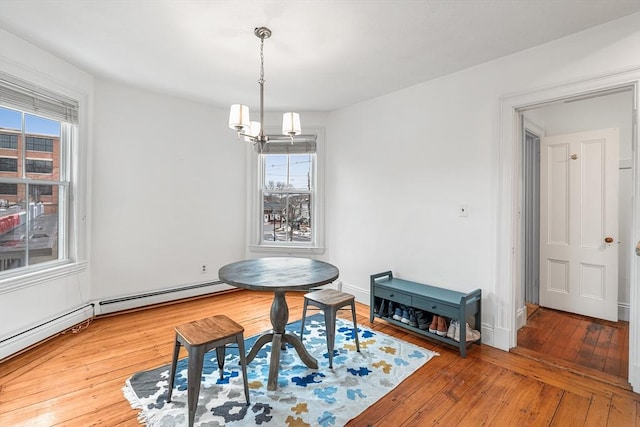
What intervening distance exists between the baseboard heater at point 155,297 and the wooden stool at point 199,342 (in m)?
1.99

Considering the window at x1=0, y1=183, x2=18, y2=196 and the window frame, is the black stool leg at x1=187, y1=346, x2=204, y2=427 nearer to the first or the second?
the window at x1=0, y1=183, x2=18, y2=196

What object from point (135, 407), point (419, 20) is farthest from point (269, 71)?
point (135, 407)

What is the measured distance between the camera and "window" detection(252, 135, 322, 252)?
432cm

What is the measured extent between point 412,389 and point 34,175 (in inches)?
140

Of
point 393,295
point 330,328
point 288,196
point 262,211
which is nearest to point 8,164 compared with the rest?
point 262,211

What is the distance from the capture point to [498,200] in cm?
267

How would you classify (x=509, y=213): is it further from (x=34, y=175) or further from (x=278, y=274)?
(x=34, y=175)

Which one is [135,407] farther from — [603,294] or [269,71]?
[603,294]

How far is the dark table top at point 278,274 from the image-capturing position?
192 centimetres

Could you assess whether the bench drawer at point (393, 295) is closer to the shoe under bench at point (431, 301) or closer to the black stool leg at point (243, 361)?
the shoe under bench at point (431, 301)

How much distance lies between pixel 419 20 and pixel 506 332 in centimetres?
257

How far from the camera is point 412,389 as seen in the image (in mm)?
2102

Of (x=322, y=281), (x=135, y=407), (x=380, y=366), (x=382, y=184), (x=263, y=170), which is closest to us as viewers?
(x=135, y=407)

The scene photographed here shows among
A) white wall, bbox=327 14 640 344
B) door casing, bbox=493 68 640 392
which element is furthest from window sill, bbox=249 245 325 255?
door casing, bbox=493 68 640 392
